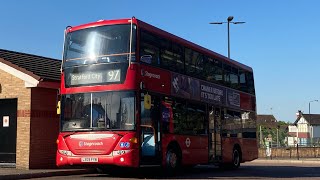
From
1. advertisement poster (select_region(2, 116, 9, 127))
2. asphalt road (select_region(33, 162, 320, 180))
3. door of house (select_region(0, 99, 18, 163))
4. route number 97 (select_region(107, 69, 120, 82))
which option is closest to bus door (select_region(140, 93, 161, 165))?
route number 97 (select_region(107, 69, 120, 82))

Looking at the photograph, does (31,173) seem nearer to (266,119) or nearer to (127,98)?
(127,98)

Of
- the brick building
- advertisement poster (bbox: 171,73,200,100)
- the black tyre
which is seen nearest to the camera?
advertisement poster (bbox: 171,73,200,100)

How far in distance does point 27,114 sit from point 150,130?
586 centimetres

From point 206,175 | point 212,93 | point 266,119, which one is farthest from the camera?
point 266,119

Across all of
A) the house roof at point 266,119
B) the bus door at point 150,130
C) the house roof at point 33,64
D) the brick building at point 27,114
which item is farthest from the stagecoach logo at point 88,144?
the house roof at point 266,119

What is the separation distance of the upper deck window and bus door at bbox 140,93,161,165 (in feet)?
4.94

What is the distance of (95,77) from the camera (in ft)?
48.5

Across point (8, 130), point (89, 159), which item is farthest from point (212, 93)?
point (8, 130)

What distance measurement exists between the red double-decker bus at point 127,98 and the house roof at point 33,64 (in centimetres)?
354

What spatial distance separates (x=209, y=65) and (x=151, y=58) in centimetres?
452

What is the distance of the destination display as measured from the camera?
1454cm

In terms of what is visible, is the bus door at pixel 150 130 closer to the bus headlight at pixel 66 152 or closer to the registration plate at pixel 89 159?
the registration plate at pixel 89 159

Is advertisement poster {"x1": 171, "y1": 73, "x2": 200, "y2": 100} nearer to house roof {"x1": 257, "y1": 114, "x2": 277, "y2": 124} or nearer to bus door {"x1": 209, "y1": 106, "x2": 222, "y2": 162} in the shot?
bus door {"x1": 209, "y1": 106, "x2": 222, "y2": 162}

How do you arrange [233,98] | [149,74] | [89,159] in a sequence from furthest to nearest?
1. [233,98]
2. [149,74]
3. [89,159]
